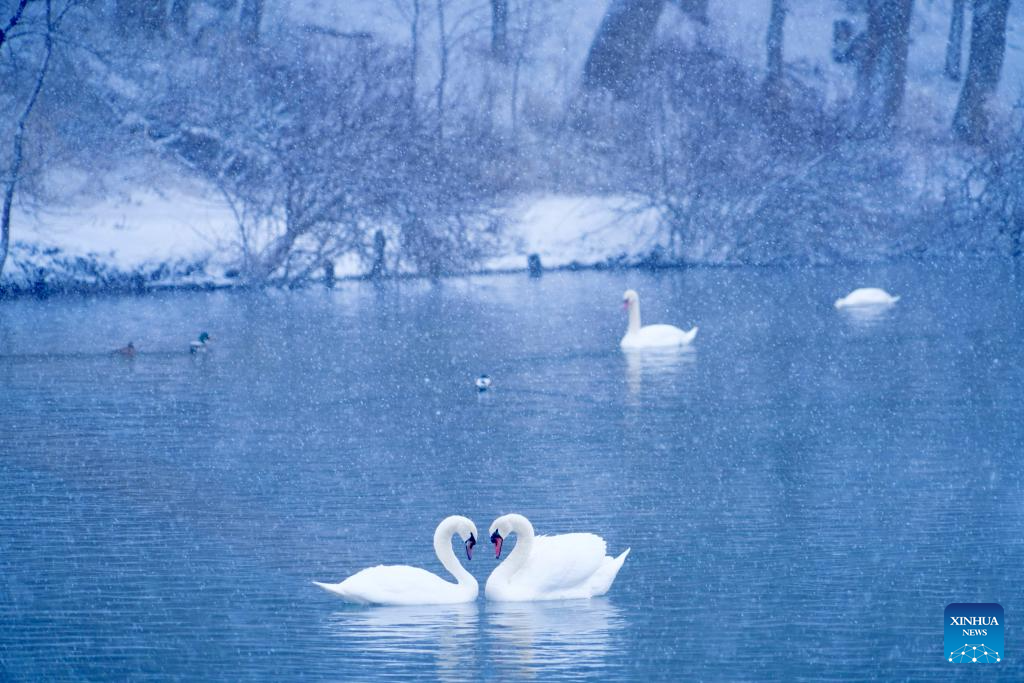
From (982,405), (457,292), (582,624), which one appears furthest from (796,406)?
(457,292)

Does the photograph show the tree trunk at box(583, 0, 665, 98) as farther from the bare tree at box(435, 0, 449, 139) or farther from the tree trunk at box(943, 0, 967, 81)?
the tree trunk at box(943, 0, 967, 81)

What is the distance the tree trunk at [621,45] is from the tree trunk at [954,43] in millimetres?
7130

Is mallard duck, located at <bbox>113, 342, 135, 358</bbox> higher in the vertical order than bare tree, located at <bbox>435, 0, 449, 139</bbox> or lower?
lower

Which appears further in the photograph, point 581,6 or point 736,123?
point 581,6

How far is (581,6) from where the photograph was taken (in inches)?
1641

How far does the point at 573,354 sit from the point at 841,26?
26.0m

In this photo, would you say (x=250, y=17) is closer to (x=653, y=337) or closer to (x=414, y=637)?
(x=653, y=337)

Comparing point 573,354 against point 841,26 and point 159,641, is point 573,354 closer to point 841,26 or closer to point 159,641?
point 159,641

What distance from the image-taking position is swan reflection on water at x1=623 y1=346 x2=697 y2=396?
15750 millimetres

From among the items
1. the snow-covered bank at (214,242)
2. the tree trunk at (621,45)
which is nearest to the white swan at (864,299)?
the snow-covered bank at (214,242)

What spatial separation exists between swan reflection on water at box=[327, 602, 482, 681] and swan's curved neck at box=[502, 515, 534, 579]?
24 cm

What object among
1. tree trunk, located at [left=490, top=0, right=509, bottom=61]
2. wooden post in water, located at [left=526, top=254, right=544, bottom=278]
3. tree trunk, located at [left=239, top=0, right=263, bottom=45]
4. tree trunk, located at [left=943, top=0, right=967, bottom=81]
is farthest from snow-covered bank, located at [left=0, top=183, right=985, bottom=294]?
tree trunk, located at [left=943, top=0, right=967, bottom=81]

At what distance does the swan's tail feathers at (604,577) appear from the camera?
26.2 feet

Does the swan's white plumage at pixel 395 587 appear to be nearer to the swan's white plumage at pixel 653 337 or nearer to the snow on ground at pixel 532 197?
the swan's white plumage at pixel 653 337
